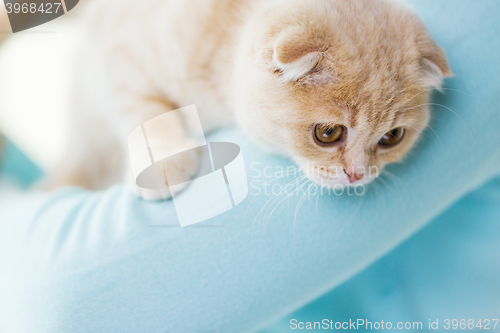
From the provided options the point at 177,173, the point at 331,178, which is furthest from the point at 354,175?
the point at 177,173

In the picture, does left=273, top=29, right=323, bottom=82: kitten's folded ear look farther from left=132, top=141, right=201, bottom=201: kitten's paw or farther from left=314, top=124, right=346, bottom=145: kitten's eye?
left=132, top=141, right=201, bottom=201: kitten's paw

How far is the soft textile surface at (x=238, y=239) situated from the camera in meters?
0.60

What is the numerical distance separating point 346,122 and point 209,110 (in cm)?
38

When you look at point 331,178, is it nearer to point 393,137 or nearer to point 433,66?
point 393,137

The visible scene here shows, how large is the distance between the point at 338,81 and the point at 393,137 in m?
0.23

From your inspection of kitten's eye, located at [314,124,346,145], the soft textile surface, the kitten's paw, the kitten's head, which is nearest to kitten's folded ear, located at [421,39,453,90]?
the kitten's head

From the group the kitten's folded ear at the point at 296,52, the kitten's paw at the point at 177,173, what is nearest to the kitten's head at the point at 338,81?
the kitten's folded ear at the point at 296,52

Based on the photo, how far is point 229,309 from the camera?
616mm

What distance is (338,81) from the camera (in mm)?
578

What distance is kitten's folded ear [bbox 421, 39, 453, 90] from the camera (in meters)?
0.63

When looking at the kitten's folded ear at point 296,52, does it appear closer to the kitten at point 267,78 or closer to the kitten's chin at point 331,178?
the kitten at point 267,78

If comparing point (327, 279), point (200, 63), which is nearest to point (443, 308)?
point (327, 279)

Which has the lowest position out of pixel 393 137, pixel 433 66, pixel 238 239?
pixel 238 239

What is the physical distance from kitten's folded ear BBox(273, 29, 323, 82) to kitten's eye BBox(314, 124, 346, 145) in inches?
4.9
